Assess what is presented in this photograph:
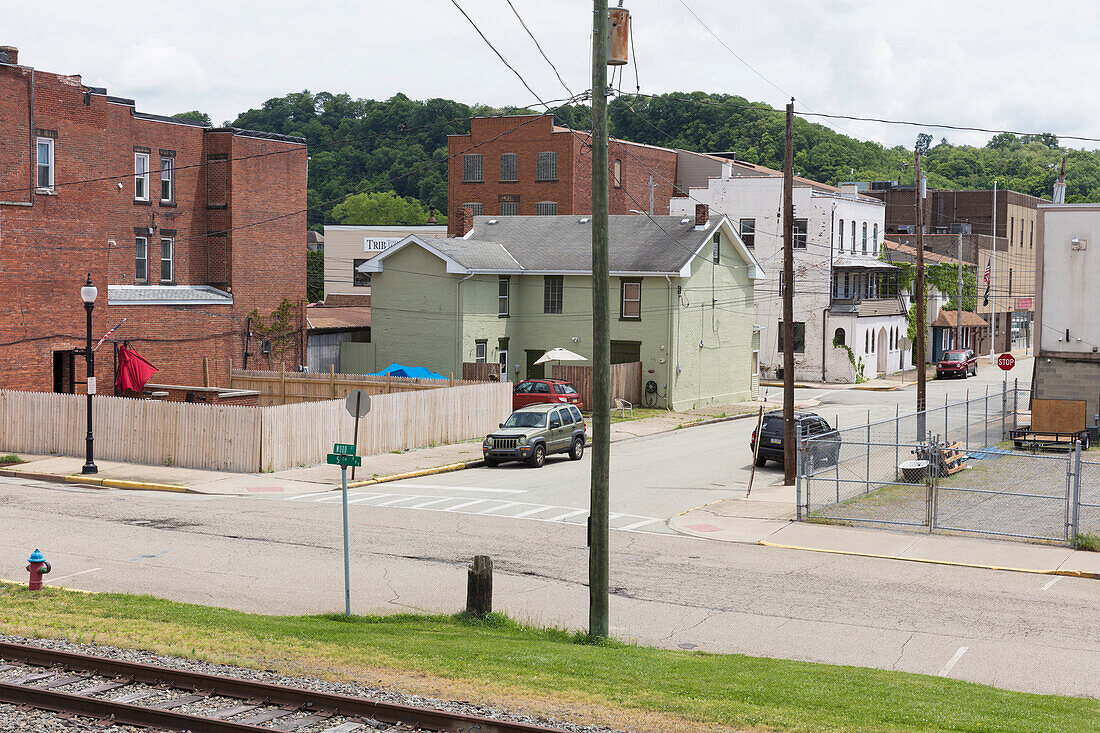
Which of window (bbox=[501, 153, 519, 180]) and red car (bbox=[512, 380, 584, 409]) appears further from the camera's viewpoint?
window (bbox=[501, 153, 519, 180])

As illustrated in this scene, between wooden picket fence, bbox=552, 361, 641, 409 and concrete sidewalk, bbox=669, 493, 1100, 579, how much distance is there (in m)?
20.9

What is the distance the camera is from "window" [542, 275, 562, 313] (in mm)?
52188

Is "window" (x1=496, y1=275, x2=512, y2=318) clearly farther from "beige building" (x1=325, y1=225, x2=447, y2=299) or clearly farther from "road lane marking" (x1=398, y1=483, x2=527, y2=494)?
"beige building" (x1=325, y1=225, x2=447, y2=299)

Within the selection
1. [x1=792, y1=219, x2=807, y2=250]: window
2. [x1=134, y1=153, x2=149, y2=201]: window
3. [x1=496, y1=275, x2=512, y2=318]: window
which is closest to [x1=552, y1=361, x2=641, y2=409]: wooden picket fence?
[x1=496, y1=275, x2=512, y2=318]: window

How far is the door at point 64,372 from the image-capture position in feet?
125

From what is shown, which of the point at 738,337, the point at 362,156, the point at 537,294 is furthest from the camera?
the point at 362,156

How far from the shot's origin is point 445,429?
37031 millimetres

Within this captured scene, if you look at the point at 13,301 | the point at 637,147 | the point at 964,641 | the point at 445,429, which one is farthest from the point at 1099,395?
the point at 637,147

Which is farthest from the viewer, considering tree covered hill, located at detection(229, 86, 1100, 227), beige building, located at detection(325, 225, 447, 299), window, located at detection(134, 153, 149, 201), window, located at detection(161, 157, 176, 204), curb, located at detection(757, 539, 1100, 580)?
tree covered hill, located at detection(229, 86, 1100, 227)

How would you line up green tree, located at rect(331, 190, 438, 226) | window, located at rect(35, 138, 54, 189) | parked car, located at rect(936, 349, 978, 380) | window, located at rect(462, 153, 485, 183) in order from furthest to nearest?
green tree, located at rect(331, 190, 438, 226) → window, located at rect(462, 153, 485, 183) → parked car, located at rect(936, 349, 978, 380) → window, located at rect(35, 138, 54, 189)

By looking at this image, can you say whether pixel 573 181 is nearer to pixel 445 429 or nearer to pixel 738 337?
pixel 738 337

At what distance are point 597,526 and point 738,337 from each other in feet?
139

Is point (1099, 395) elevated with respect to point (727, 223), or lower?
lower

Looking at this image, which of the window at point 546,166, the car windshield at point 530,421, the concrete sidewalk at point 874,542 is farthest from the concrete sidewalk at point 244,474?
the window at point 546,166
